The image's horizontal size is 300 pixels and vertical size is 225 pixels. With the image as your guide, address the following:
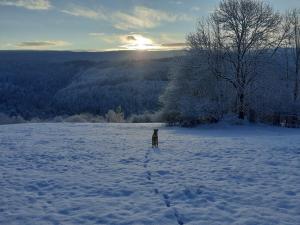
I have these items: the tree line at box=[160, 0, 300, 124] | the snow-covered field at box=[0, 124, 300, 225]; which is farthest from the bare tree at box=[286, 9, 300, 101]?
the snow-covered field at box=[0, 124, 300, 225]

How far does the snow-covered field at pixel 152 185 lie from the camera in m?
9.48

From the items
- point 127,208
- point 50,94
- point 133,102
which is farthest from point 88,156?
point 50,94

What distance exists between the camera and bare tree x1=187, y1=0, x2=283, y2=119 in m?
38.3

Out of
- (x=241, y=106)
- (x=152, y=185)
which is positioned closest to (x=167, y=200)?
(x=152, y=185)

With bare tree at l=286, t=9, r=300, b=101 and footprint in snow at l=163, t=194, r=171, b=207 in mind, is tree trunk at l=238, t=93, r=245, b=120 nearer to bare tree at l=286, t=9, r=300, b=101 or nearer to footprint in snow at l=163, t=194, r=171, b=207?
bare tree at l=286, t=9, r=300, b=101

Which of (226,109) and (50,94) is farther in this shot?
(50,94)

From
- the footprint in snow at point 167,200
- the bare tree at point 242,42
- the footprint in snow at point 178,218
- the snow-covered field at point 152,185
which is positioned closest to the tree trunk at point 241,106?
the bare tree at point 242,42

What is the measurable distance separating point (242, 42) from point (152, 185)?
29763 mm

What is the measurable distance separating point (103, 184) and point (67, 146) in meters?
9.60

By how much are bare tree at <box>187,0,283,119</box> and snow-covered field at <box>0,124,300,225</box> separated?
63.0ft

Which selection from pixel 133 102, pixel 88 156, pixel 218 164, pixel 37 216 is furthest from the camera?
pixel 133 102

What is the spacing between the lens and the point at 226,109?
39.1 metres

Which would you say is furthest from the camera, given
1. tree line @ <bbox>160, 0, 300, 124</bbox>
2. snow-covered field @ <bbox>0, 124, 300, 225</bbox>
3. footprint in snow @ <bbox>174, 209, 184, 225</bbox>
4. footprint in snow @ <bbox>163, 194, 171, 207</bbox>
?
tree line @ <bbox>160, 0, 300, 124</bbox>

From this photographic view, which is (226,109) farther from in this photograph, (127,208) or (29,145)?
(127,208)
